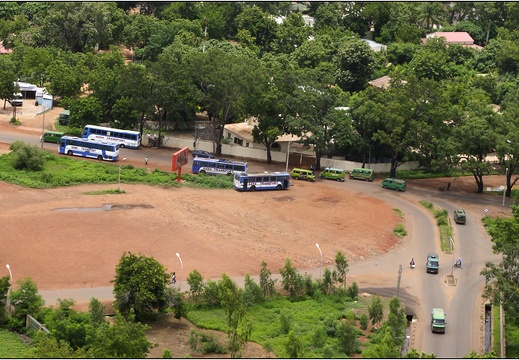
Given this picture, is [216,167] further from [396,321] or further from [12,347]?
[12,347]

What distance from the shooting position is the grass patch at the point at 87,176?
261ft

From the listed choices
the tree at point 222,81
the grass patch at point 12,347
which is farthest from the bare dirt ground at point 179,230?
the tree at point 222,81

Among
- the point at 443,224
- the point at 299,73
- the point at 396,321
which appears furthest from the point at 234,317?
the point at 299,73

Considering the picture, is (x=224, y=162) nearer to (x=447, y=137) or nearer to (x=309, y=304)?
(x=447, y=137)

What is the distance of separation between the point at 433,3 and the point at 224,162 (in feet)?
211

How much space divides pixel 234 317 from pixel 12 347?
11.5 m

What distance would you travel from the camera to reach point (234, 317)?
51.2 metres

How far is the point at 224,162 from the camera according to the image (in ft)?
283

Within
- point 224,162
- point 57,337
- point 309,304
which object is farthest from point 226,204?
point 57,337

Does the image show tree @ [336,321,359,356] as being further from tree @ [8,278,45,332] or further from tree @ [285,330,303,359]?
tree @ [8,278,45,332]

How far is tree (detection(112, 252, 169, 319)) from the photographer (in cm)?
5516

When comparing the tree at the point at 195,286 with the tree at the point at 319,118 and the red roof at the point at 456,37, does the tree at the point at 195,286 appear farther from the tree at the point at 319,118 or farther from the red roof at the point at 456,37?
the red roof at the point at 456,37

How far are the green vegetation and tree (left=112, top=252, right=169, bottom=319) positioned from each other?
23.3 metres

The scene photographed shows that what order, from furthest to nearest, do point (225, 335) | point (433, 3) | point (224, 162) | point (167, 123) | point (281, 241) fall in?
point (433, 3), point (167, 123), point (224, 162), point (281, 241), point (225, 335)
